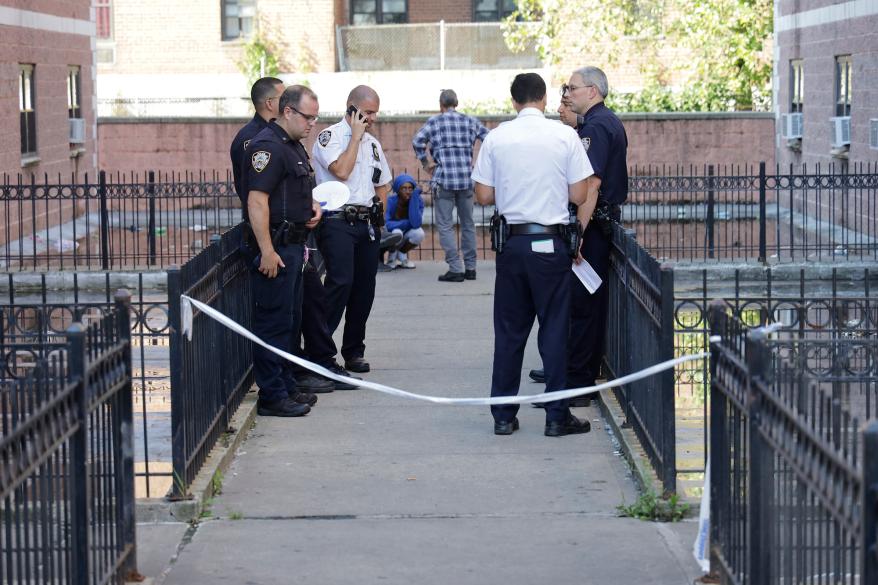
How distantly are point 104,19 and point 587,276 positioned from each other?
31991mm

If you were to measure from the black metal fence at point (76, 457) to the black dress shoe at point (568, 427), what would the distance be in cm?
316

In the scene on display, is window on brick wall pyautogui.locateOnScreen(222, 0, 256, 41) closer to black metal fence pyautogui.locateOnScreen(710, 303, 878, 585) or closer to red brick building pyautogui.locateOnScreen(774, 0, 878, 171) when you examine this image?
red brick building pyautogui.locateOnScreen(774, 0, 878, 171)

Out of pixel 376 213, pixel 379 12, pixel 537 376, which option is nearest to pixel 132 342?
pixel 376 213

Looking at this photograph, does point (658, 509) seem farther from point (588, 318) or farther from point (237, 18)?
point (237, 18)

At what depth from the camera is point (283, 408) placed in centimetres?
910

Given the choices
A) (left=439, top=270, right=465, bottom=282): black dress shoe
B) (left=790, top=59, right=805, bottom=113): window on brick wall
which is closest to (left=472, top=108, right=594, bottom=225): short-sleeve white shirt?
(left=439, top=270, right=465, bottom=282): black dress shoe

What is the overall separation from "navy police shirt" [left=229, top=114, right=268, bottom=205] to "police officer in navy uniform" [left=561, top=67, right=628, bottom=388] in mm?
1951

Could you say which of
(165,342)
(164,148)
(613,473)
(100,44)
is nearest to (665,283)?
(613,473)

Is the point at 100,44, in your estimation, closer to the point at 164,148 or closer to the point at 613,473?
the point at 164,148

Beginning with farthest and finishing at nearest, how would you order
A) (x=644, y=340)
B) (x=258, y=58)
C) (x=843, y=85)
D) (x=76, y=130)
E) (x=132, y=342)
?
(x=258, y=58) < (x=76, y=130) < (x=843, y=85) < (x=132, y=342) < (x=644, y=340)

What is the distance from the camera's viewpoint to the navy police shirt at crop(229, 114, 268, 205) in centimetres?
912

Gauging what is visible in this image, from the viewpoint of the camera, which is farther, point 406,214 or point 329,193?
point 406,214

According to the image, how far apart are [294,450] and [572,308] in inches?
78.9

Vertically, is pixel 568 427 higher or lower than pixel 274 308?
lower
